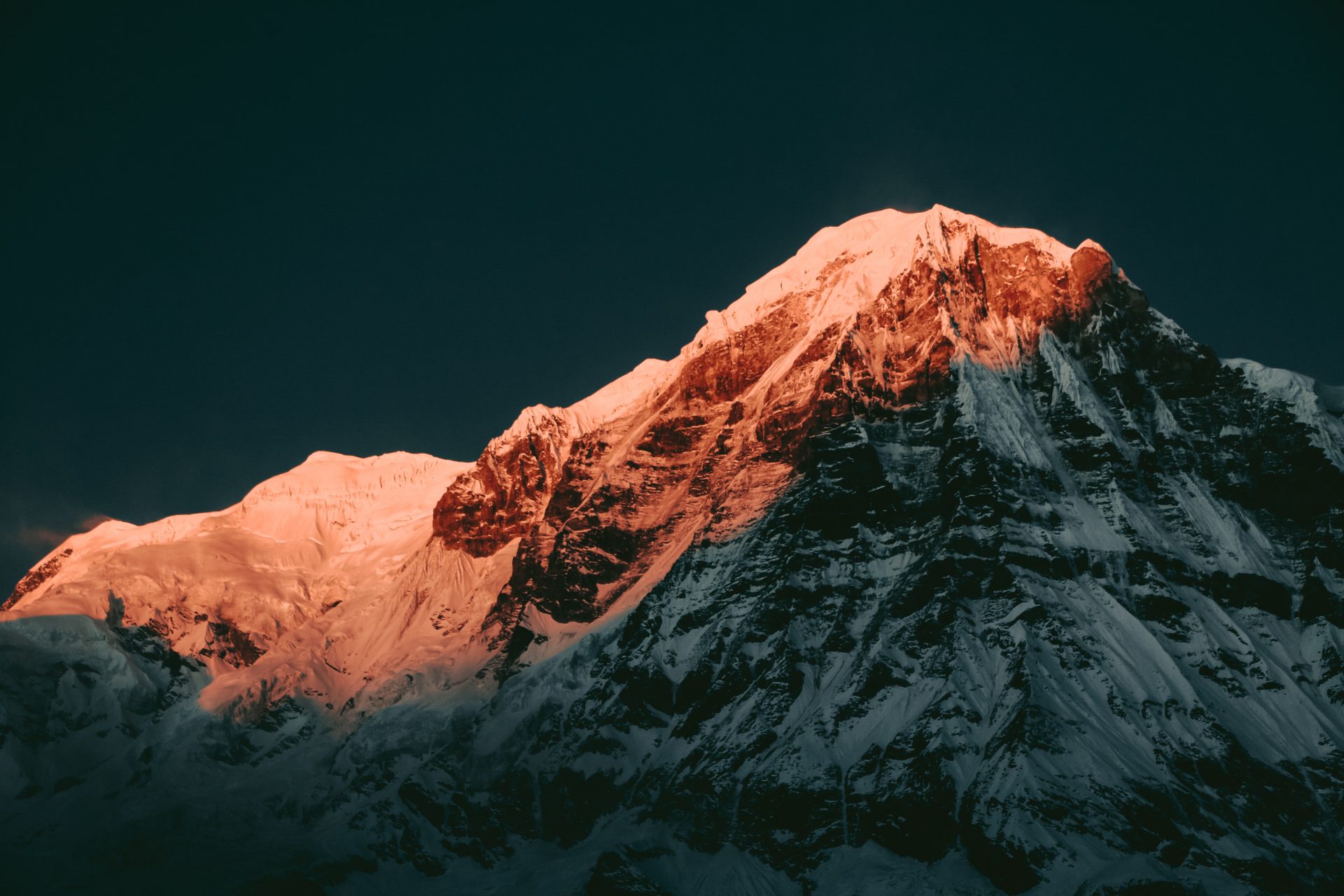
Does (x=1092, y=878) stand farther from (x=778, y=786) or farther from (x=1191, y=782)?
(x=778, y=786)

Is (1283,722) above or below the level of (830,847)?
above

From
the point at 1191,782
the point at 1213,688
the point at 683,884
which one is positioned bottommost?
the point at 683,884

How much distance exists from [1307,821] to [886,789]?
40.2m

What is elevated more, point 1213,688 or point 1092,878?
point 1213,688

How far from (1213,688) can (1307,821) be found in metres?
19.0

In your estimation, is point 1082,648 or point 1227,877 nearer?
point 1227,877

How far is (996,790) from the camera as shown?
183m

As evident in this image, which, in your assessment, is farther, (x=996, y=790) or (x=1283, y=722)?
(x=1283, y=722)

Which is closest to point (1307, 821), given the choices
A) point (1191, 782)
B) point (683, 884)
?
point (1191, 782)

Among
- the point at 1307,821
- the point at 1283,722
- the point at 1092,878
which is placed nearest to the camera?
the point at 1092,878

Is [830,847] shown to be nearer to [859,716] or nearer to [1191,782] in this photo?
[859,716]

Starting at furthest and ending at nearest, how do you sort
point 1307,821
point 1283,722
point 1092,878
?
point 1283,722
point 1307,821
point 1092,878

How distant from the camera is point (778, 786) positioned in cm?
19600

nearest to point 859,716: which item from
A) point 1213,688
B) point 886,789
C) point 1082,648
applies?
point 886,789
